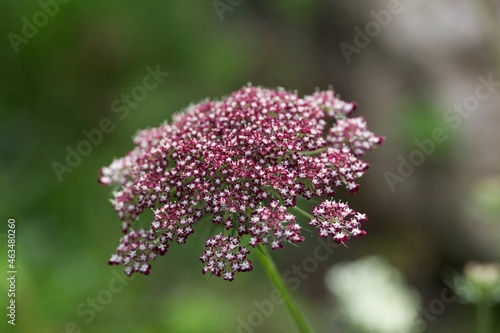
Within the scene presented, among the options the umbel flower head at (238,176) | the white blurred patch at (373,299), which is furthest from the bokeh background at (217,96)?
the umbel flower head at (238,176)

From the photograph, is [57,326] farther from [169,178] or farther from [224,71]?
[224,71]

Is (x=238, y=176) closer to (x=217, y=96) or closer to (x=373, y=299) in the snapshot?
(x=373, y=299)

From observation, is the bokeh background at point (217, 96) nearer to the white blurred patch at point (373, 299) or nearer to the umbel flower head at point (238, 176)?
the white blurred patch at point (373, 299)

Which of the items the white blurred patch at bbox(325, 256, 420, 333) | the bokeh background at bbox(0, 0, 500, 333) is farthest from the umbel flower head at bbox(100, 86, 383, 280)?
the bokeh background at bbox(0, 0, 500, 333)

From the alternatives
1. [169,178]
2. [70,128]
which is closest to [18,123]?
[70,128]

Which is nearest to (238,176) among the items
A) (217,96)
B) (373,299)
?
(373,299)

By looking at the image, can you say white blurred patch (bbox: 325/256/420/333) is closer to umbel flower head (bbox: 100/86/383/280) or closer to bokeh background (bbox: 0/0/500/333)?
bokeh background (bbox: 0/0/500/333)
